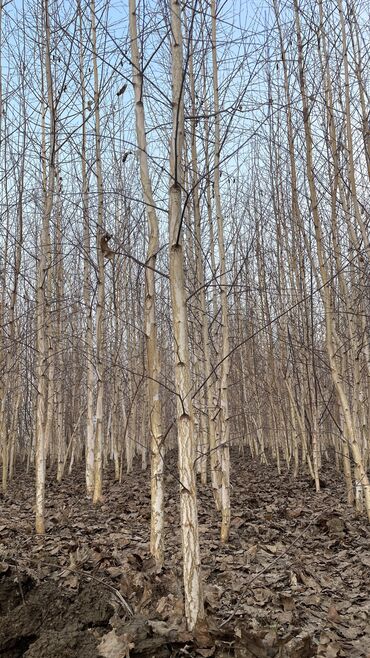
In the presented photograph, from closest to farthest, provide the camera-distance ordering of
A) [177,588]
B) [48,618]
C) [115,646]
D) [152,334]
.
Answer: [115,646] → [48,618] → [177,588] → [152,334]

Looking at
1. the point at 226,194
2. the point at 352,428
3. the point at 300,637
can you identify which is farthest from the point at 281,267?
the point at 300,637

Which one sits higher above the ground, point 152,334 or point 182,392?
point 152,334

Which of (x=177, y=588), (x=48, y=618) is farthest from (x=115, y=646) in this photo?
(x=177, y=588)

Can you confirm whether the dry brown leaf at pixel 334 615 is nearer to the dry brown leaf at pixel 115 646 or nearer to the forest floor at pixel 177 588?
the forest floor at pixel 177 588

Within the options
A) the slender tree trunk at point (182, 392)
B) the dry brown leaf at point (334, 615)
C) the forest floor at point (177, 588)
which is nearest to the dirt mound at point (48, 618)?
the forest floor at point (177, 588)

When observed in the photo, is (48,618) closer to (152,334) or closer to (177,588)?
(177,588)

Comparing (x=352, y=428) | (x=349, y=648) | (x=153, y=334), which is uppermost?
(x=153, y=334)

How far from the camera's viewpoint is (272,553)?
421 centimetres

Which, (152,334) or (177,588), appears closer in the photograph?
(177,588)

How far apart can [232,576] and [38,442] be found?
2.43 m

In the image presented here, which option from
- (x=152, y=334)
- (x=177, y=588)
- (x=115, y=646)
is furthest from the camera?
(x=152, y=334)

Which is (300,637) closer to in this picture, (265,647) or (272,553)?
(265,647)

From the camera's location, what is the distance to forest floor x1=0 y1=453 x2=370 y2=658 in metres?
2.45

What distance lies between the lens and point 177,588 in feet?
10.5
